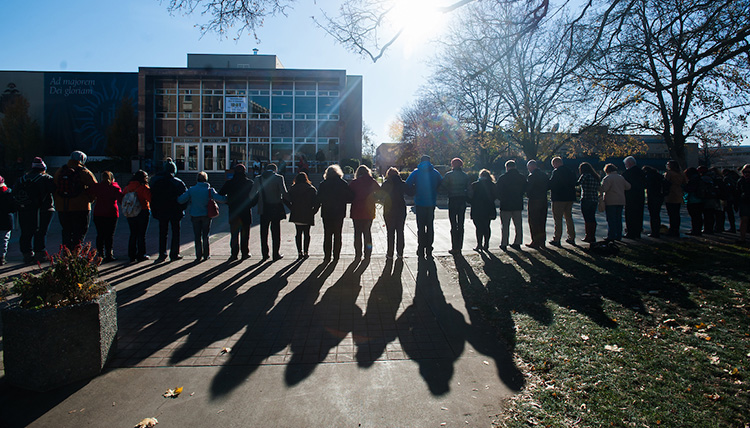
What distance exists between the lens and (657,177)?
10.3m

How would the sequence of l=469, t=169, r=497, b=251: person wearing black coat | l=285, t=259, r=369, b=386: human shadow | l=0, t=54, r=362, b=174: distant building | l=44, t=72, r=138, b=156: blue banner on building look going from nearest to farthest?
l=285, t=259, r=369, b=386: human shadow < l=469, t=169, r=497, b=251: person wearing black coat < l=0, t=54, r=362, b=174: distant building < l=44, t=72, r=138, b=156: blue banner on building

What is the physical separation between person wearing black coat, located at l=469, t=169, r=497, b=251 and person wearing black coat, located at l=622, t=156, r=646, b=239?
3294 mm

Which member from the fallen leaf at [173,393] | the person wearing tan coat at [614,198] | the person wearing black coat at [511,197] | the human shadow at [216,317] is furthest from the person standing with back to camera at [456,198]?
the fallen leaf at [173,393]

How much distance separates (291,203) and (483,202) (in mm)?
3806

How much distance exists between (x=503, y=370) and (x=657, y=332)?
1.79 m

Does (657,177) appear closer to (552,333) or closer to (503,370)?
(552,333)

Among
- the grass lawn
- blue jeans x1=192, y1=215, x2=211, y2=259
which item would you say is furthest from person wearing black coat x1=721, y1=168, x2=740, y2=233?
blue jeans x1=192, y1=215, x2=211, y2=259

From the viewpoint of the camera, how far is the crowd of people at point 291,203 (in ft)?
25.5

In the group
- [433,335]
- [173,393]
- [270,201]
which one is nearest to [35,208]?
[270,201]

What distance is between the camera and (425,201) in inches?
334

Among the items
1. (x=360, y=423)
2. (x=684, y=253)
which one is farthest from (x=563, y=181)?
(x=360, y=423)

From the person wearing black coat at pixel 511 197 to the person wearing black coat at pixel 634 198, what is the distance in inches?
103

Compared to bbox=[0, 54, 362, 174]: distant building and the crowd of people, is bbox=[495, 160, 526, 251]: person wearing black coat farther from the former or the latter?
bbox=[0, 54, 362, 174]: distant building

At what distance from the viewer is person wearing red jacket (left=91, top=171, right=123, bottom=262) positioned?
7.77 meters
